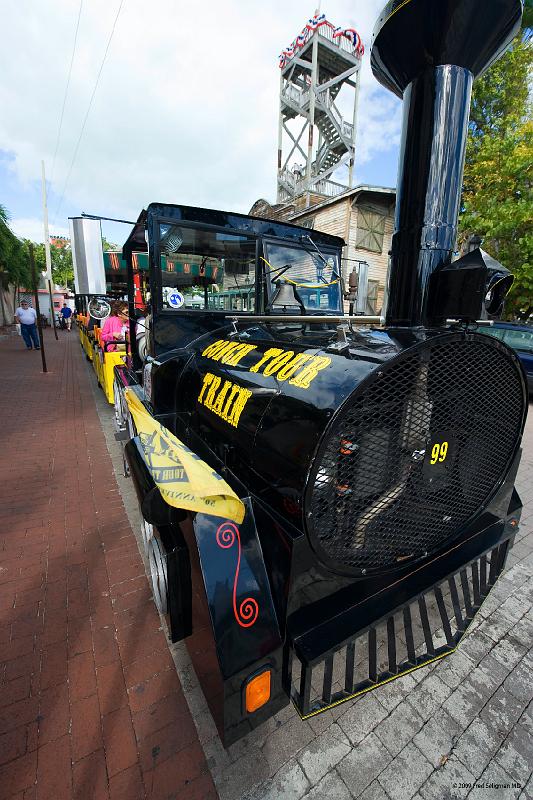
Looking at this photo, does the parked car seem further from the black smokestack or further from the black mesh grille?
the black mesh grille

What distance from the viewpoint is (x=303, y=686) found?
1409 millimetres

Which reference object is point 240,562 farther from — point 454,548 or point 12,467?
point 12,467

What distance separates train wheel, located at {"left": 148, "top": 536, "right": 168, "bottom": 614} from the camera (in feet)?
5.74

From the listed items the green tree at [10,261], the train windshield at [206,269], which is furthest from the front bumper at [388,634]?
the green tree at [10,261]

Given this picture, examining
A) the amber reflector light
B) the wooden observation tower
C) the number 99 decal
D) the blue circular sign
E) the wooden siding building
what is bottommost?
the amber reflector light

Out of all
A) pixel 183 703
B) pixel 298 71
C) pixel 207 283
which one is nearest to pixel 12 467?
pixel 207 283

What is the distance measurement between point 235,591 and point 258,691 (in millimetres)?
402

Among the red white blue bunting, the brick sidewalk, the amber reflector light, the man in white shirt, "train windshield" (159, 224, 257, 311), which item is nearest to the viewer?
the amber reflector light

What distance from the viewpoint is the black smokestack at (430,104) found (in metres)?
1.67

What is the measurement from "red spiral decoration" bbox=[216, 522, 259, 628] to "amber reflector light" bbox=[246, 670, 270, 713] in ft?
0.68

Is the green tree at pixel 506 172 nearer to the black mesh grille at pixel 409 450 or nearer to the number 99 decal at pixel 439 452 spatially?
the black mesh grille at pixel 409 450

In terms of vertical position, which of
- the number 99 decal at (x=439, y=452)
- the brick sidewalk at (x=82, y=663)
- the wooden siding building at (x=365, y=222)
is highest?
the wooden siding building at (x=365, y=222)

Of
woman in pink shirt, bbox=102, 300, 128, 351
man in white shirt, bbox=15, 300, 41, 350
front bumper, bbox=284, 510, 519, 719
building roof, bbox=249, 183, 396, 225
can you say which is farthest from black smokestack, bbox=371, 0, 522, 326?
man in white shirt, bbox=15, 300, 41, 350

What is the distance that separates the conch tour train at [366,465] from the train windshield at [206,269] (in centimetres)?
109
